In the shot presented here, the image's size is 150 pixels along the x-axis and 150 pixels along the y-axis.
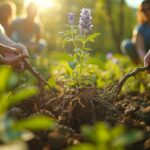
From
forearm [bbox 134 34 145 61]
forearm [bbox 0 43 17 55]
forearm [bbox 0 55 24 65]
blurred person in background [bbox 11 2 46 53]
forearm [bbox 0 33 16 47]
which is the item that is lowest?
forearm [bbox 0 55 24 65]

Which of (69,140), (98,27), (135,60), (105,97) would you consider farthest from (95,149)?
(98,27)

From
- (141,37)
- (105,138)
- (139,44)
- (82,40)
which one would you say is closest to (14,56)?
(82,40)

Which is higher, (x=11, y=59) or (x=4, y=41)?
(x=4, y=41)

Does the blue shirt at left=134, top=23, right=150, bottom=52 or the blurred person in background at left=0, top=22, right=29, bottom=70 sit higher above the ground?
the blue shirt at left=134, top=23, right=150, bottom=52

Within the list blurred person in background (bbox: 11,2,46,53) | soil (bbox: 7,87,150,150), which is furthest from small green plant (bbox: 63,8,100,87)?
blurred person in background (bbox: 11,2,46,53)

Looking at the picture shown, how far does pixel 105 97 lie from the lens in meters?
3.28

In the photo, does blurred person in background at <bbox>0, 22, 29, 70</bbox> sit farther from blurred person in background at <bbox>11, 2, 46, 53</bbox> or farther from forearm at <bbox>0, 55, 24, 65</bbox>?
blurred person in background at <bbox>11, 2, 46, 53</bbox>

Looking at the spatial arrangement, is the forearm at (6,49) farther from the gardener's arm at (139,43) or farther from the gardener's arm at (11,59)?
the gardener's arm at (139,43)

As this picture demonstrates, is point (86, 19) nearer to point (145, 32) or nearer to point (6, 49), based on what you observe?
point (6, 49)

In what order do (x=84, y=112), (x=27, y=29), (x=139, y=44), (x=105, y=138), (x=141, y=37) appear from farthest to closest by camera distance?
(x=27, y=29)
(x=141, y=37)
(x=139, y=44)
(x=84, y=112)
(x=105, y=138)

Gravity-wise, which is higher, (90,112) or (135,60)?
(135,60)

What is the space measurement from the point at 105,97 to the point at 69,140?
108 cm

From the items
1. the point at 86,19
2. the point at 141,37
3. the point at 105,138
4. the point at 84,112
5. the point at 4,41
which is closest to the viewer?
the point at 105,138

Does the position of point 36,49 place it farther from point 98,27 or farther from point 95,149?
point 98,27
